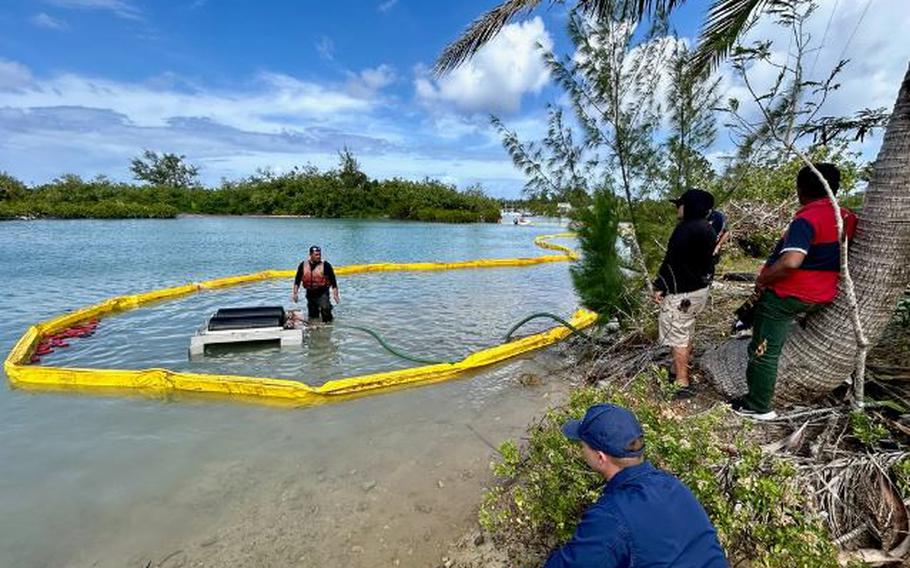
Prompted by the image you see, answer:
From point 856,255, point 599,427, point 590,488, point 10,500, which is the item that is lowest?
point 10,500

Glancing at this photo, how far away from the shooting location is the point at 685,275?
428 centimetres

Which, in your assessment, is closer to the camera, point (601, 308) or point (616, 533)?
point (616, 533)

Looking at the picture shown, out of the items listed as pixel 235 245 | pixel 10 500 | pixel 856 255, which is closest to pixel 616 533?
pixel 856 255

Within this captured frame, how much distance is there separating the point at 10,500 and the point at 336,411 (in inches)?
108

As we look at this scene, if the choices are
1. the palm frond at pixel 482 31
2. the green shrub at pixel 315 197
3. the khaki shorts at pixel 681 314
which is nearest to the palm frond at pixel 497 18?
the palm frond at pixel 482 31

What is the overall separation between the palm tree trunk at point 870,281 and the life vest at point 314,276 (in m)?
7.29

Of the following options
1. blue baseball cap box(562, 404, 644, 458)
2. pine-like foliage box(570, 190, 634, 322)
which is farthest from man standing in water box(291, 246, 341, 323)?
blue baseball cap box(562, 404, 644, 458)

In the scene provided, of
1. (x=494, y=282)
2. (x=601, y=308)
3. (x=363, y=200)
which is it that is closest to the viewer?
(x=601, y=308)

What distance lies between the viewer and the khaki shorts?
4289 millimetres

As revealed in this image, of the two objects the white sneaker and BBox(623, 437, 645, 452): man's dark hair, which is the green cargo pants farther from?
BBox(623, 437, 645, 452): man's dark hair

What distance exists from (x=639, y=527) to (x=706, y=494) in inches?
42.9

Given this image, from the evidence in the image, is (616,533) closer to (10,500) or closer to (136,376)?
(10,500)

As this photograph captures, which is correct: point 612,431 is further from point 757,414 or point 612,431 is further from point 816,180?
point 816,180

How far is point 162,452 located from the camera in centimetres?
448
